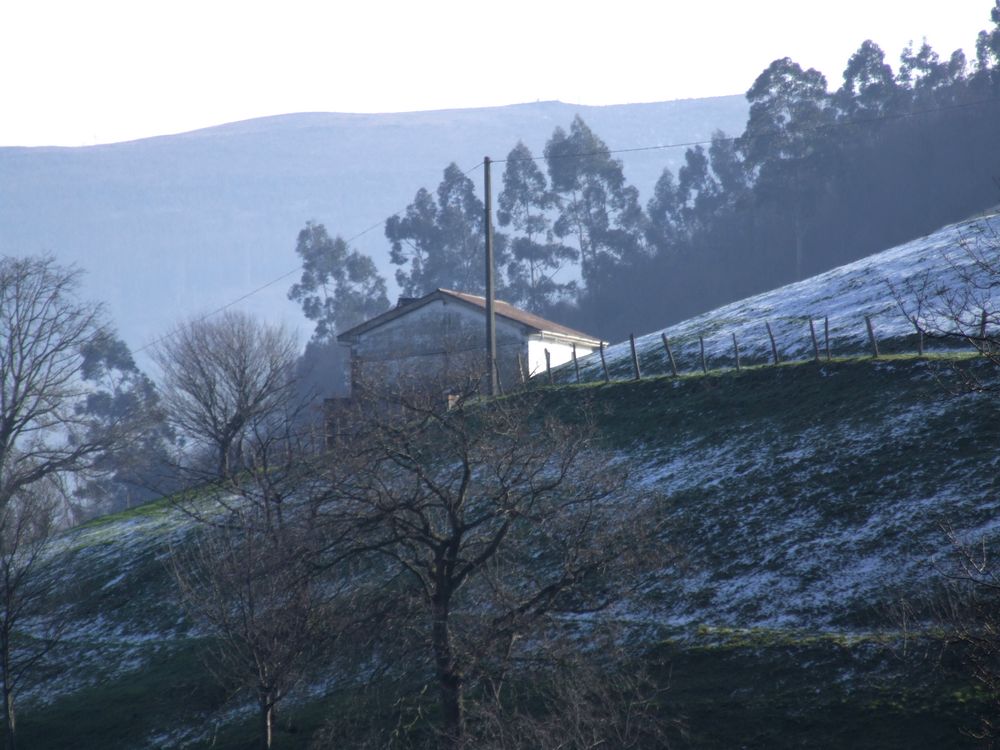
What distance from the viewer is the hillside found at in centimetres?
1473

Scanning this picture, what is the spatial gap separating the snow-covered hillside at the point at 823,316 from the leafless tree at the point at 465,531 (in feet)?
59.0

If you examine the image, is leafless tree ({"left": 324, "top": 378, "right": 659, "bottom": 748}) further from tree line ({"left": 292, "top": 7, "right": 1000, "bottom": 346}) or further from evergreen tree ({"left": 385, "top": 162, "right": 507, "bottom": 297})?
evergreen tree ({"left": 385, "top": 162, "right": 507, "bottom": 297})

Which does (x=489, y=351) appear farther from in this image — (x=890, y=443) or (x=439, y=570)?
(x=439, y=570)

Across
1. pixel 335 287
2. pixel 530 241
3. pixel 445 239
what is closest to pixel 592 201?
pixel 530 241

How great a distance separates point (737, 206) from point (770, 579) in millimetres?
73446

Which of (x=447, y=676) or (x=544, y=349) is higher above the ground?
(x=544, y=349)

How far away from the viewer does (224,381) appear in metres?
48.8

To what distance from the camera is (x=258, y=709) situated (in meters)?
20.6

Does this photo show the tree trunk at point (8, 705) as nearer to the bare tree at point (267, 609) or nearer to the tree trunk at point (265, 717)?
the bare tree at point (267, 609)

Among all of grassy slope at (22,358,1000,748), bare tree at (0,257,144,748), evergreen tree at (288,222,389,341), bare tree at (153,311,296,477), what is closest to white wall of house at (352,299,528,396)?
bare tree at (153,311,296,477)

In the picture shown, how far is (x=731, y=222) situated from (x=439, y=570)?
81292 mm

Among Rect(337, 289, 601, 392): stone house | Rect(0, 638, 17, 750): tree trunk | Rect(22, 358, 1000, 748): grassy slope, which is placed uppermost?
Rect(337, 289, 601, 392): stone house

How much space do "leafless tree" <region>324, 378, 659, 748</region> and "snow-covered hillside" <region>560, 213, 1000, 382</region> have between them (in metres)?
Answer: 18.0

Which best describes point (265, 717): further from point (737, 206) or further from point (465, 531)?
point (737, 206)
